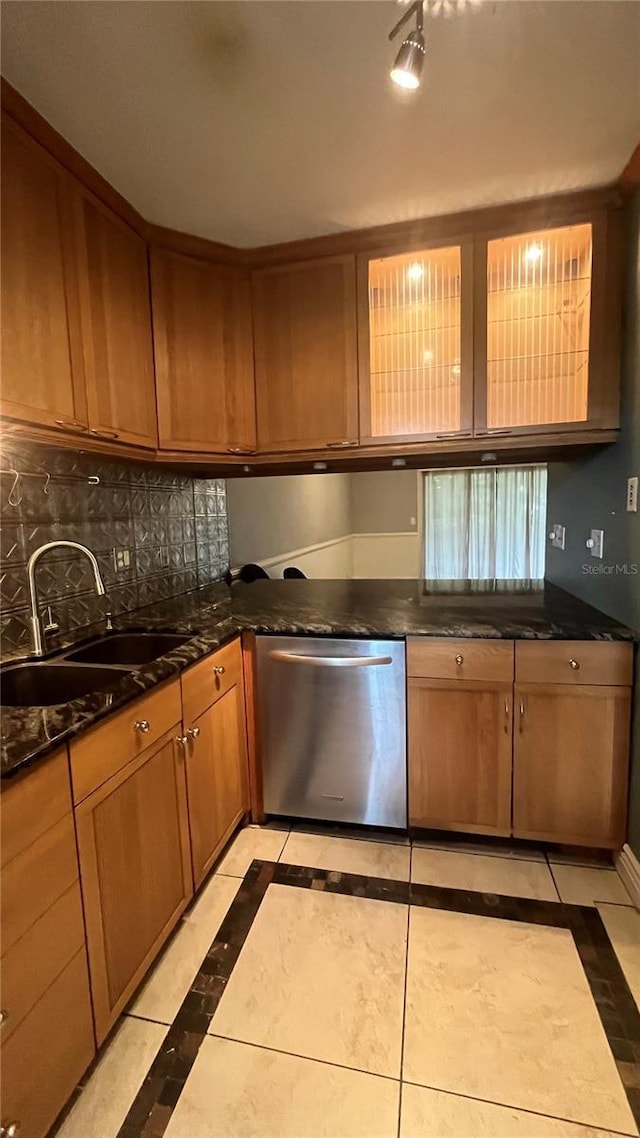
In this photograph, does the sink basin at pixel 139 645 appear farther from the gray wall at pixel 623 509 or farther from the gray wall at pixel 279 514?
the gray wall at pixel 623 509

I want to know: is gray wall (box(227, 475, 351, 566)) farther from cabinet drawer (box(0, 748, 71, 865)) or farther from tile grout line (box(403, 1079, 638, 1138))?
tile grout line (box(403, 1079, 638, 1138))

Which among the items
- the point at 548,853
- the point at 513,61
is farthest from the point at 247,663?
the point at 513,61

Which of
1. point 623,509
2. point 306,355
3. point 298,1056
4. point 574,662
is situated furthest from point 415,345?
point 298,1056

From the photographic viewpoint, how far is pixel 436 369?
79.1 inches

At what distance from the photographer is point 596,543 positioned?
1982mm

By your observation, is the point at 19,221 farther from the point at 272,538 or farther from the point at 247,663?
the point at 272,538

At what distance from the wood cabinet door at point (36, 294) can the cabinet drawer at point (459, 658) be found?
138 cm

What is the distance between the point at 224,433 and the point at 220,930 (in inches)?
72.4

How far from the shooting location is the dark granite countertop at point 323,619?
1.11m

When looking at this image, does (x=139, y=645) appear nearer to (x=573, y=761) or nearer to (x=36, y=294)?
(x=36, y=294)

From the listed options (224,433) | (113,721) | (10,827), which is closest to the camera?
(10,827)

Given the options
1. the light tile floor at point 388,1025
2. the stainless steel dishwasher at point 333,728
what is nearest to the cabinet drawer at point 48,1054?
the light tile floor at point 388,1025

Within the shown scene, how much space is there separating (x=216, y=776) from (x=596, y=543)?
1.72m

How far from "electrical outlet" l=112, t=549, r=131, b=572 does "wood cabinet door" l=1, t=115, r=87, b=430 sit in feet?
2.06
